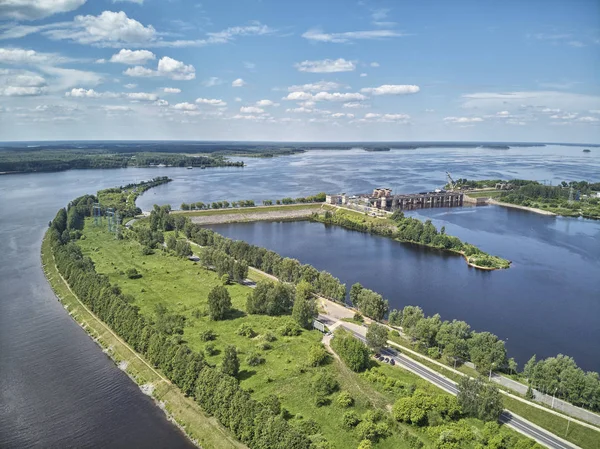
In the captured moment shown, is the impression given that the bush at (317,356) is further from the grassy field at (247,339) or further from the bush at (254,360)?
the bush at (254,360)

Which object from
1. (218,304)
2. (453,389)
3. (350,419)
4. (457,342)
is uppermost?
(218,304)

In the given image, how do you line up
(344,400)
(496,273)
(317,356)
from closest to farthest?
(344,400) → (317,356) → (496,273)

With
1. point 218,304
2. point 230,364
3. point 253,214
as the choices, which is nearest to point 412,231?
point 253,214

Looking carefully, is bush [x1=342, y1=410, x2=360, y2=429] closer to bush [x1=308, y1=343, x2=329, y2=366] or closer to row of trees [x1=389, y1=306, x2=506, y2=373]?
bush [x1=308, y1=343, x2=329, y2=366]

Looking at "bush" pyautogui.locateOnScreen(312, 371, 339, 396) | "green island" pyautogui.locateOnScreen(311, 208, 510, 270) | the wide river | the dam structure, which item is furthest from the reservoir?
"bush" pyautogui.locateOnScreen(312, 371, 339, 396)

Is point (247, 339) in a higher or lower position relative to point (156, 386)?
higher

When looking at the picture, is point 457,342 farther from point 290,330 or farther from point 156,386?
point 156,386

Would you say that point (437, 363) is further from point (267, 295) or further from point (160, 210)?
point (160, 210)

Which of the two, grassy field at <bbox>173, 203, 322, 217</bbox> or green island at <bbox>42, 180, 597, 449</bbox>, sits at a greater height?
grassy field at <bbox>173, 203, 322, 217</bbox>
